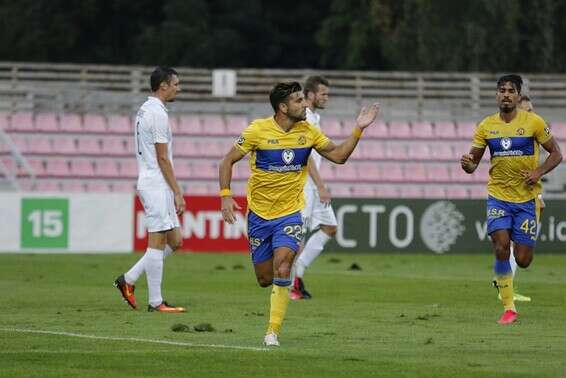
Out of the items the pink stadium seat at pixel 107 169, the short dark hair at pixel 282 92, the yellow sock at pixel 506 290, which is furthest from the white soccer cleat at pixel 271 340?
the pink stadium seat at pixel 107 169

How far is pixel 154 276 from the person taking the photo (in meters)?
15.4

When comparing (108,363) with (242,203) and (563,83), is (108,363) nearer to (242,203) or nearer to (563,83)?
(242,203)

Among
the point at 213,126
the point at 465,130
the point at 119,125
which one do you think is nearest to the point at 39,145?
the point at 119,125

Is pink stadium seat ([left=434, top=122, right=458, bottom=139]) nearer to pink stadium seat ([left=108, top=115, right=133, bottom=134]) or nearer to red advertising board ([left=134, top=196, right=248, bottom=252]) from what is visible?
pink stadium seat ([left=108, top=115, right=133, bottom=134])

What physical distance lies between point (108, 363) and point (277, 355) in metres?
1.28

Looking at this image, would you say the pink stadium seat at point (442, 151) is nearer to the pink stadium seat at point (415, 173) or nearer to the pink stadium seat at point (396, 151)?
the pink stadium seat at point (415, 173)

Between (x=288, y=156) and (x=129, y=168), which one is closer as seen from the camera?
(x=288, y=156)

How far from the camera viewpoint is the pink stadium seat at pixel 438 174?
3584 cm

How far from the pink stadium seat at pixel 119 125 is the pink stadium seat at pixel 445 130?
7546 mm

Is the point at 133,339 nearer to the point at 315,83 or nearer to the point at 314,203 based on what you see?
the point at 315,83

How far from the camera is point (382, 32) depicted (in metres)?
45.4

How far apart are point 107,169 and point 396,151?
698 centimetres

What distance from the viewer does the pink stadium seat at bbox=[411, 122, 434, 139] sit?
37031 mm

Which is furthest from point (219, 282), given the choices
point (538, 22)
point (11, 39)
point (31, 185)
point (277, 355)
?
point (11, 39)
